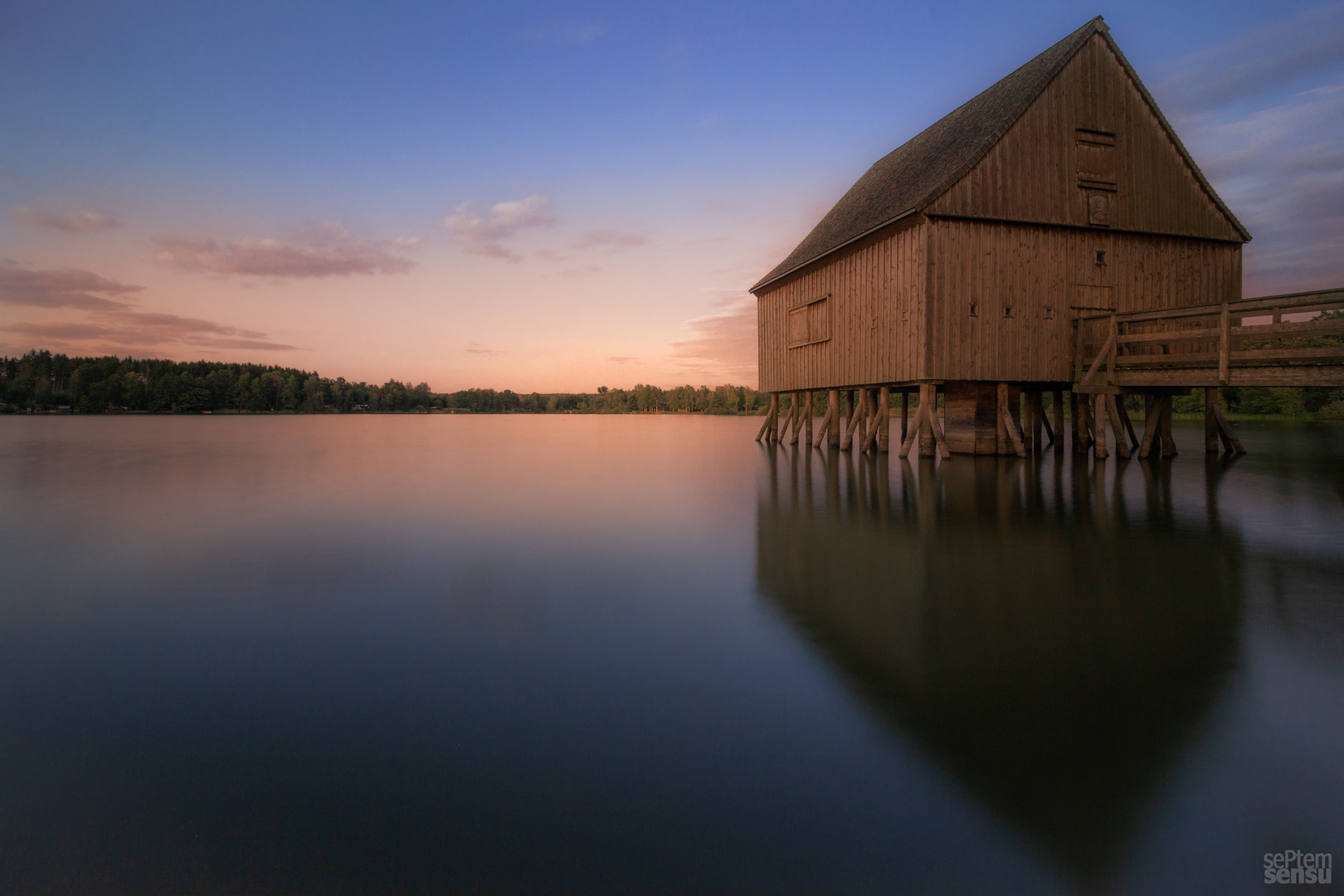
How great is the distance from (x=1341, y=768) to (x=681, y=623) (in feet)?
10.8

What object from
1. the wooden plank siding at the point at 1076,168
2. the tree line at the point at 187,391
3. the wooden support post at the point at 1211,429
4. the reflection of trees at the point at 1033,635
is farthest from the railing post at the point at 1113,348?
the tree line at the point at 187,391

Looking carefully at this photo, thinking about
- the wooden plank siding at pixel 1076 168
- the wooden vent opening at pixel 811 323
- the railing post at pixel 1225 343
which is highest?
the wooden plank siding at pixel 1076 168

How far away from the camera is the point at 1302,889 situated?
204cm

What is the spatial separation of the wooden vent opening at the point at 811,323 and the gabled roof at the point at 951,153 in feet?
4.14

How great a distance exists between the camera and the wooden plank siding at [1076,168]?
1554 centimetres

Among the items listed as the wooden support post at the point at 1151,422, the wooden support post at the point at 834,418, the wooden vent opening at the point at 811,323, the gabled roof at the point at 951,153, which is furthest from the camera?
the wooden support post at the point at 834,418

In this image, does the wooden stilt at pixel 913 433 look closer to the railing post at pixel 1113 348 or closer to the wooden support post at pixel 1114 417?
the wooden support post at pixel 1114 417

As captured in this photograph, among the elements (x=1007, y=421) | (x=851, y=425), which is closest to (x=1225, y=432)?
(x=1007, y=421)

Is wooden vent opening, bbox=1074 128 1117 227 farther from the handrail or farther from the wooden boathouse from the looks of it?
the handrail

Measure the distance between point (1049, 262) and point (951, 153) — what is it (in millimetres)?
3746

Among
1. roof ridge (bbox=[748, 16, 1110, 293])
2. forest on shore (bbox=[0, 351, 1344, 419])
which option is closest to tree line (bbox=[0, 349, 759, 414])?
forest on shore (bbox=[0, 351, 1344, 419])

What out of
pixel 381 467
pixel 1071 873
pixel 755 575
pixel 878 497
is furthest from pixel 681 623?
pixel 381 467

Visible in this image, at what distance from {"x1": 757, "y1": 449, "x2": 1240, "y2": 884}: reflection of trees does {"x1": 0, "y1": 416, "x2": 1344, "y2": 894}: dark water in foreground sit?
0.08ft

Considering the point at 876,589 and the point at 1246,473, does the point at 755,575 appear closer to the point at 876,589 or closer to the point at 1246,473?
the point at 876,589
